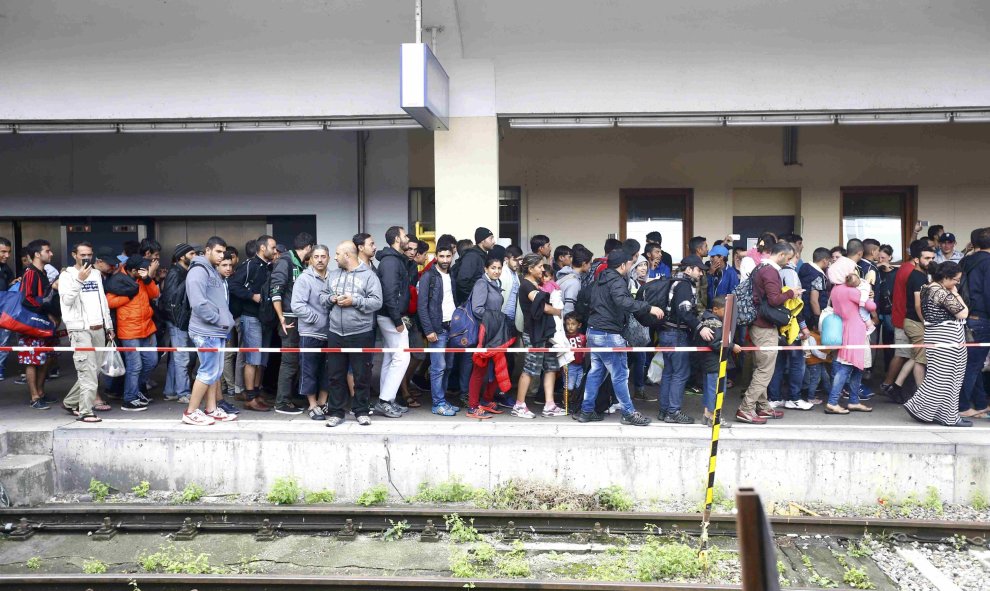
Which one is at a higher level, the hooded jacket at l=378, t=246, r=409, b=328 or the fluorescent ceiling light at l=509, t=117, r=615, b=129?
the fluorescent ceiling light at l=509, t=117, r=615, b=129

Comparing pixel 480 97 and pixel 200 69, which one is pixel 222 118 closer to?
pixel 200 69

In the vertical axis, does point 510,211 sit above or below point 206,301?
above

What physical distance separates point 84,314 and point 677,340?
6.60m

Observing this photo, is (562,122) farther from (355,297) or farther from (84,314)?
(84,314)

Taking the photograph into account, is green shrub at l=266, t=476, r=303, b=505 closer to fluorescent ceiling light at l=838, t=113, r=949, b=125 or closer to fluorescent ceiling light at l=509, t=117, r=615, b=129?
fluorescent ceiling light at l=509, t=117, r=615, b=129

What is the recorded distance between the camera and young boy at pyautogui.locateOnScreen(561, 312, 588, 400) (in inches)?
357

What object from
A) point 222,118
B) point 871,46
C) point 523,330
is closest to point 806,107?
point 871,46

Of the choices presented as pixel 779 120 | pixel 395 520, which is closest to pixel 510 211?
pixel 779 120

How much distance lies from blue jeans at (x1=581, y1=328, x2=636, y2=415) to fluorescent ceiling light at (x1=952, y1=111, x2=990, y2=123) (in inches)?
231

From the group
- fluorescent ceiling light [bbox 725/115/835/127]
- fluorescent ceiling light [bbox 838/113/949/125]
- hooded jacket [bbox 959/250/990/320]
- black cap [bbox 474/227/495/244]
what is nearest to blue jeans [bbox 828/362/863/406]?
hooded jacket [bbox 959/250/990/320]

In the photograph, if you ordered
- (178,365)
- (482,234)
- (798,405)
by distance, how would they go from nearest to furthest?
(798,405)
(482,234)
(178,365)

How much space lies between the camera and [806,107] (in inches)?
402

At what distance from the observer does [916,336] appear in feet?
30.4

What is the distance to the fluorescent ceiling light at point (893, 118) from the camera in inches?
405
